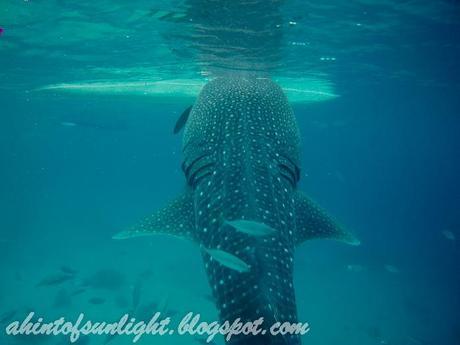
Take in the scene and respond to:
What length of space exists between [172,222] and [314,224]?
4.24 feet

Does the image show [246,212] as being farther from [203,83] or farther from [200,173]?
[203,83]

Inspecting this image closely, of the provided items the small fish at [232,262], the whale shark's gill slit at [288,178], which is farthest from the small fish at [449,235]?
the small fish at [232,262]

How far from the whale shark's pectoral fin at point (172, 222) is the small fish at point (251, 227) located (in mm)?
826

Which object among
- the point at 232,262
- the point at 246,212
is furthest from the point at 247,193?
the point at 232,262

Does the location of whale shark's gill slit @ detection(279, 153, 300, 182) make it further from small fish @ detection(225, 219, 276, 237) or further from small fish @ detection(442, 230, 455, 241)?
small fish @ detection(442, 230, 455, 241)

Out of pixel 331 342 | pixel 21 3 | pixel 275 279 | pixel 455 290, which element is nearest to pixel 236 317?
pixel 275 279

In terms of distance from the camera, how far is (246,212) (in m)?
2.54

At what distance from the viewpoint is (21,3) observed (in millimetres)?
11625

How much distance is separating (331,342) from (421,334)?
728cm

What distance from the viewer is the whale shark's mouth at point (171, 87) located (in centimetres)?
→ 2358

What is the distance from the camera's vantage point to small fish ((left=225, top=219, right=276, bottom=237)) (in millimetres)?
2369

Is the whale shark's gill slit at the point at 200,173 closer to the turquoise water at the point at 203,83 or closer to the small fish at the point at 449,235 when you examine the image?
the turquoise water at the point at 203,83

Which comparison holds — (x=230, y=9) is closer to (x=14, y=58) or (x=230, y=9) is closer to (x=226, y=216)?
(x=226, y=216)

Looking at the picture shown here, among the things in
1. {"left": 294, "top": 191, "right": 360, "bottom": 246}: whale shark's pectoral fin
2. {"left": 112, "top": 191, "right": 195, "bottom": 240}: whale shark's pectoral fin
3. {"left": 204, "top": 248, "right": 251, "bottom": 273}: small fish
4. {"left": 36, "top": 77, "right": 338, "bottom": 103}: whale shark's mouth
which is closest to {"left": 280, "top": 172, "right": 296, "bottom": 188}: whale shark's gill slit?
{"left": 294, "top": 191, "right": 360, "bottom": 246}: whale shark's pectoral fin
